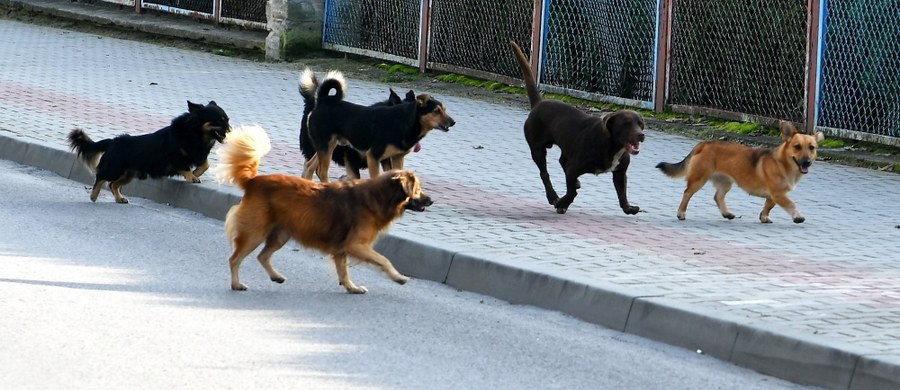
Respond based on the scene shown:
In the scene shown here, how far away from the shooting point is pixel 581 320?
26.2 feet

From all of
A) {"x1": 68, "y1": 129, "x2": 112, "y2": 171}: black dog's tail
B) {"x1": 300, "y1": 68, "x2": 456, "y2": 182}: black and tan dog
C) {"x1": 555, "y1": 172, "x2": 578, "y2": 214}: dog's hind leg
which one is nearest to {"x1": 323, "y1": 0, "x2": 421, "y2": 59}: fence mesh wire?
{"x1": 300, "y1": 68, "x2": 456, "y2": 182}: black and tan dog

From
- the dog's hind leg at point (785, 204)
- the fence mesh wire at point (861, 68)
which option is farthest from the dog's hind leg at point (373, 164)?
the fence mesh wire at point (861, 68)

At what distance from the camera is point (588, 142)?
1066 centimetres

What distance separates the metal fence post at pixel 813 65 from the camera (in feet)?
48.4

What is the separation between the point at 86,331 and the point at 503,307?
2.43 meters

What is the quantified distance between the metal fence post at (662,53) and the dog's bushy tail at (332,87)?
6.12 meters

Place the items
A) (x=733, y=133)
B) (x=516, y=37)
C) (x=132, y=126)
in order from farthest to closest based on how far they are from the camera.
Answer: (x=516, y=37) → (x=733, y=133) → (x=132, y=126)

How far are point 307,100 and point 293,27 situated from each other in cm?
950

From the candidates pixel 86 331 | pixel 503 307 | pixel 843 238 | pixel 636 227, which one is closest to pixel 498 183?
pixel 636 227

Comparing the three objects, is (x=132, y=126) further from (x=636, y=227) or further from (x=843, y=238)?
(x=843, y=238)

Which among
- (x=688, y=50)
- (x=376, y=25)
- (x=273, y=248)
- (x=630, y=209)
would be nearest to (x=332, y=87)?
(x=630, y=209)

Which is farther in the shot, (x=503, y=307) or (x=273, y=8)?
(x=273, y=8)

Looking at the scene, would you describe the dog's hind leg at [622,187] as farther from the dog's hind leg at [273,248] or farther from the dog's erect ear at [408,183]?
the dog's hind leg at [273,248]

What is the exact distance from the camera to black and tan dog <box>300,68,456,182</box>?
1102cm
